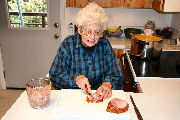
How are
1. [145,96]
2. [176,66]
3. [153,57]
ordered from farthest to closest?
[153,57] → [176,66] → [145,96]

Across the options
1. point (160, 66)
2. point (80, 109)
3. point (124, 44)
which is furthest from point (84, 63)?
point (124, 44)

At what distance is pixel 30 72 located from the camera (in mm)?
3055

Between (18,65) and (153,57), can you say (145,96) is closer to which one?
(153,57)

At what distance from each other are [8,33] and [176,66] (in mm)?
2329

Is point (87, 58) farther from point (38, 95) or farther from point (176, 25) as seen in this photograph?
point (176, 25)

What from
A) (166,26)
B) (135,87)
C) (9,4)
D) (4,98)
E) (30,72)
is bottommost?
(4,98)

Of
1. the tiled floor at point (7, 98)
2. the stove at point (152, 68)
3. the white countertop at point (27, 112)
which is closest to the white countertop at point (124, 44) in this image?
the stove at point (152, 68)

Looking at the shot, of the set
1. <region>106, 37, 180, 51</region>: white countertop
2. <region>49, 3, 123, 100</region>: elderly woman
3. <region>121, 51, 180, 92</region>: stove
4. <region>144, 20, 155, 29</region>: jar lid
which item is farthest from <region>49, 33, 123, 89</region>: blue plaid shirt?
<region>144, 20, 155, 29</region>: jar lid

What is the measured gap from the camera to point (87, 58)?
1.44 m

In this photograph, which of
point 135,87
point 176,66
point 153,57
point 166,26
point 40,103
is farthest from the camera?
point 166,26

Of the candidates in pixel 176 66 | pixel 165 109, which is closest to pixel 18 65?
pixel 176 66

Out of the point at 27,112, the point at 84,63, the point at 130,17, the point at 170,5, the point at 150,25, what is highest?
the point at 170,5

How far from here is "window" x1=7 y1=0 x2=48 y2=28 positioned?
8.94 feet

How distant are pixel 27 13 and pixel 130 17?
155 centimetres
